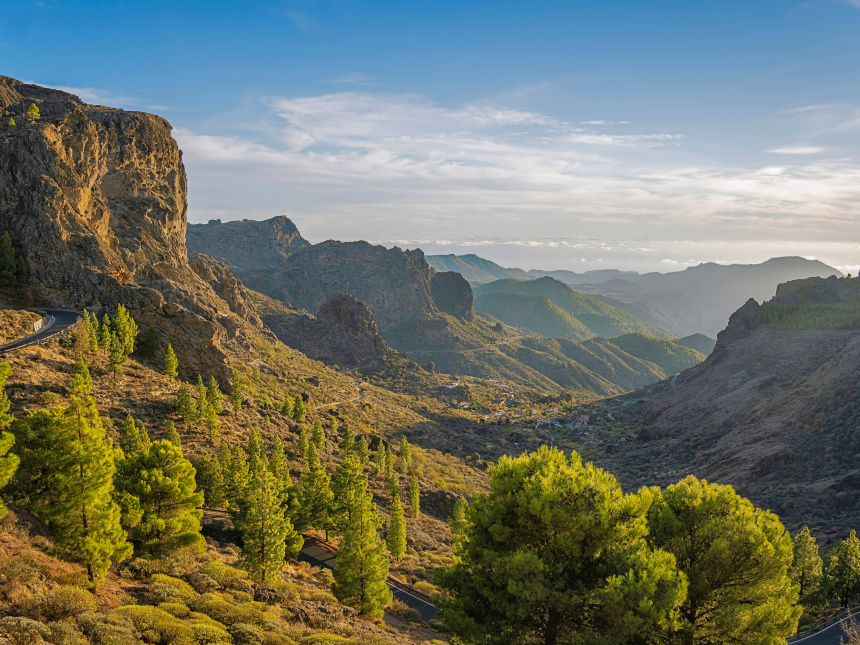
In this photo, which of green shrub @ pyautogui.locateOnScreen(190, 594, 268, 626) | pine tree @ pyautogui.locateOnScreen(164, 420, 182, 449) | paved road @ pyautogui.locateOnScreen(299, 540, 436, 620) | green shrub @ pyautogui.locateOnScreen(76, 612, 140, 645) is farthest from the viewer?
pine tree @ pyautogui.locateOnScreen(164, 420, 182, 449)

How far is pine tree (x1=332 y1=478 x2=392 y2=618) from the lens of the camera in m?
26.1

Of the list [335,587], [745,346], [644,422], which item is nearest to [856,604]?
[335,587]

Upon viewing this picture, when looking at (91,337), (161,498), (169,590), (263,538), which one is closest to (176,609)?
(169,590)

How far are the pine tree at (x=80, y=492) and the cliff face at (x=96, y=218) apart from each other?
3954 centimetres

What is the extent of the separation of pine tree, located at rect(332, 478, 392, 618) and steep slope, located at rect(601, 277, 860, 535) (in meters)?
51.6

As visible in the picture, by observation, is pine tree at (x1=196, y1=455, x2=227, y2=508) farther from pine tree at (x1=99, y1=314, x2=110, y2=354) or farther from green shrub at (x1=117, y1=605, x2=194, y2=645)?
green shrub at (x1=117, y1=605, x2=194, y2=645)

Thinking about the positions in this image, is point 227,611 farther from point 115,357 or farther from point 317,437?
point 317,437

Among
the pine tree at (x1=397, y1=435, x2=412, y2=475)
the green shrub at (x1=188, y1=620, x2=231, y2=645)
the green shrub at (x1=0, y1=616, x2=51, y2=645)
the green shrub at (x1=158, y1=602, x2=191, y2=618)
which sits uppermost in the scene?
the green shrub at (x1=0, y1=616, x2=51, y2=645)

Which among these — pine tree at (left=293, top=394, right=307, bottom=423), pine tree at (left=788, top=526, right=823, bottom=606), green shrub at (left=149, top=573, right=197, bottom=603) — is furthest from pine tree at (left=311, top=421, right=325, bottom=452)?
pine tree at (left=788, top=526, right=823, bottom=606)

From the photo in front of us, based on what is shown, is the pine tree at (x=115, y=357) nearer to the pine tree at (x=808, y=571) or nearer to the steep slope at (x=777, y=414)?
the pine tree at (x=808, y=571)

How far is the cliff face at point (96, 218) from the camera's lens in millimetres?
55438

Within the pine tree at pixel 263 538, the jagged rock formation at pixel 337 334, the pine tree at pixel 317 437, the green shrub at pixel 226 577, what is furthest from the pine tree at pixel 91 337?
the jagged rock formation at pixel 337 334

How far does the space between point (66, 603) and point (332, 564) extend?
23258mm

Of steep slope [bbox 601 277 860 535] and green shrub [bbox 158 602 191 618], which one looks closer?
green shrub [bbox 158 602 191 618]
